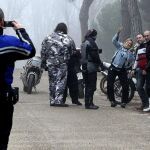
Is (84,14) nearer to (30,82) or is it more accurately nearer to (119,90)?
(30,82)

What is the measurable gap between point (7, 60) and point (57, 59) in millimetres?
7565

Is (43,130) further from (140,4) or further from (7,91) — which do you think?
(140,4)

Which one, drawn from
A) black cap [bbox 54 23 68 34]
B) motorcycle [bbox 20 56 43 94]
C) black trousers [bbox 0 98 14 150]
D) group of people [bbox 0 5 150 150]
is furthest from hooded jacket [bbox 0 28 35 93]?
motorcycle [bbox 20 56 43 94]

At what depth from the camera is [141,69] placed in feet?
41.3

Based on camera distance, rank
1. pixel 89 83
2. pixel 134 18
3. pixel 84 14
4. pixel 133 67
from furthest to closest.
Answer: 1. pixel 84 14
2. pixel 134 18
3. pixel 133 67
4. pixel 89 83

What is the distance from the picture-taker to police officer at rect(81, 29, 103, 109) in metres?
12.7

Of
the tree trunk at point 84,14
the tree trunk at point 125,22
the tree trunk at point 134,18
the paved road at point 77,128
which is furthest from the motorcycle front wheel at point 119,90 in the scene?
the tree trunk at point 84,14

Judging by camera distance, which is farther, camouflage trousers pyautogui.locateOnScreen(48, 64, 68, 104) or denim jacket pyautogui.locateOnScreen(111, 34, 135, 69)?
camouflage trousers pyautogui.locateOnScreen(48, 64, 68, 104)

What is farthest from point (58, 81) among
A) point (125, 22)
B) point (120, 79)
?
point (125, 22)

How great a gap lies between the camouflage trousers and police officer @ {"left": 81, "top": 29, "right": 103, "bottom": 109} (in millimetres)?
548

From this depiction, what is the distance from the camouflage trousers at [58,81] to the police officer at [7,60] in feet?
24.7

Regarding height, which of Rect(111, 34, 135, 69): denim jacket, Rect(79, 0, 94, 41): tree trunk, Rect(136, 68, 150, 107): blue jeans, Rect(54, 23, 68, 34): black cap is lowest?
Rect(79, 0, 94, 41): tree trunk

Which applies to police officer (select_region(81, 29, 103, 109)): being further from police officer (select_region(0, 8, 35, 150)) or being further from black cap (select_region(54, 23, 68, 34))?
police officer (select_region(0, 8, 35, 150))

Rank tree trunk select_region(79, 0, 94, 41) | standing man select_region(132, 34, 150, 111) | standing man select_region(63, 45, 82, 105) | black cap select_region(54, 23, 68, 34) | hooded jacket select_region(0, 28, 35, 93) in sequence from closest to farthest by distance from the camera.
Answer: hooded jacket select_region(0, 28, 35, 93) → standing man select_region(132, 34, 150, 111) → black cap select_region(54, 23, 68, 34) → standing man select_region(63, 45, 82, 105) → tree trunk select_region(79, 0, 94, 41)
